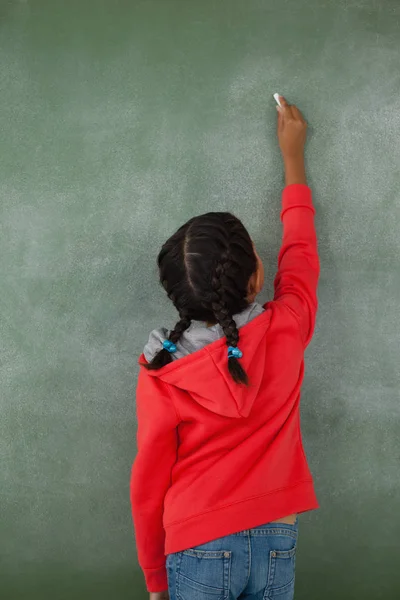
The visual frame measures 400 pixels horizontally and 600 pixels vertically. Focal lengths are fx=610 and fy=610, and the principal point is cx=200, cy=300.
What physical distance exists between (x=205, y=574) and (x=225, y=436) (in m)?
0.28

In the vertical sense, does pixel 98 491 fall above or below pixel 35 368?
below

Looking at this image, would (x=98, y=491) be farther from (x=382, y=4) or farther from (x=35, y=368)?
(x=382, y=4)

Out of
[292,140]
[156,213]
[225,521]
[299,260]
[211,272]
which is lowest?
[225,521]

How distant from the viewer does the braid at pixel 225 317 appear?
117 centimetres

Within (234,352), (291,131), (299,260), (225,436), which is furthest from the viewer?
(291,131)

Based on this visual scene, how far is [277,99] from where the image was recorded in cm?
154

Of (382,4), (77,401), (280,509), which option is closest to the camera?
(280,509)

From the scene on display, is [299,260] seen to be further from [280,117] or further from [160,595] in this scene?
[160,595]

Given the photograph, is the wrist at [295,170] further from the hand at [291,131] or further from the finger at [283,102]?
the finger at [283,102]

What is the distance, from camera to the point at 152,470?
4.39 feet

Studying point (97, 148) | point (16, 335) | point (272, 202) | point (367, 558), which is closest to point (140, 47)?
point (97, 148)

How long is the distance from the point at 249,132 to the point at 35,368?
2.74 feet

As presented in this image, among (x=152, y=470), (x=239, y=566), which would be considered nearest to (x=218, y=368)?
(x=152, y=470)

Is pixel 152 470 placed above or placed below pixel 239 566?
above
